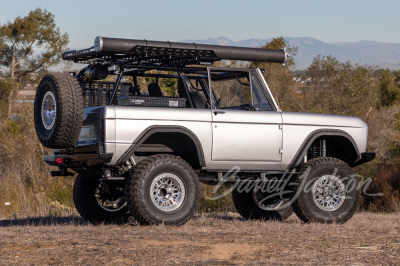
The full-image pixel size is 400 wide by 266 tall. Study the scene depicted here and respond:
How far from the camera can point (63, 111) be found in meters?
8.13

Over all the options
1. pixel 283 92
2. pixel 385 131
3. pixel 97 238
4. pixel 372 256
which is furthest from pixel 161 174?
pixel 283 92

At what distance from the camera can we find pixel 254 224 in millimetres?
9234

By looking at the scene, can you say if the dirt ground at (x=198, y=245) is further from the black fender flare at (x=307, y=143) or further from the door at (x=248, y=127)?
the black fender flare at (x=307, y=143)

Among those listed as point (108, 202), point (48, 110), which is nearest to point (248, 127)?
point (108, 202)

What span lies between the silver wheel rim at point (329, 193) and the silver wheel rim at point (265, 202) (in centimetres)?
114

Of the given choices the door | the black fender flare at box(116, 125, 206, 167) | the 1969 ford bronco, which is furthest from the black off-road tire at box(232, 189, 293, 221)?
the black fender flare at box(116, 125, 206, 167)

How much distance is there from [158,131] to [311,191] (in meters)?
2.56

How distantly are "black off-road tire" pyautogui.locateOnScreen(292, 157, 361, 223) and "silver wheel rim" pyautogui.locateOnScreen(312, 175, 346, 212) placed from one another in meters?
0.03

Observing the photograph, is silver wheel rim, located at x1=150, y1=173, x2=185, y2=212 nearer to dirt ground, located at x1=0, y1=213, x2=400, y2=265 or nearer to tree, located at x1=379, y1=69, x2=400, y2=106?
dirt ground, located at x1=0, y1=213, x2=400, y2=265

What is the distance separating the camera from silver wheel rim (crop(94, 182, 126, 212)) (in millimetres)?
9836

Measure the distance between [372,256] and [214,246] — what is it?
61.7 inches

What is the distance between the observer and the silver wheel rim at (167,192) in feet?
27.6

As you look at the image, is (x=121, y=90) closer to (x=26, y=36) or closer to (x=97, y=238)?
(x=97, y=238)
